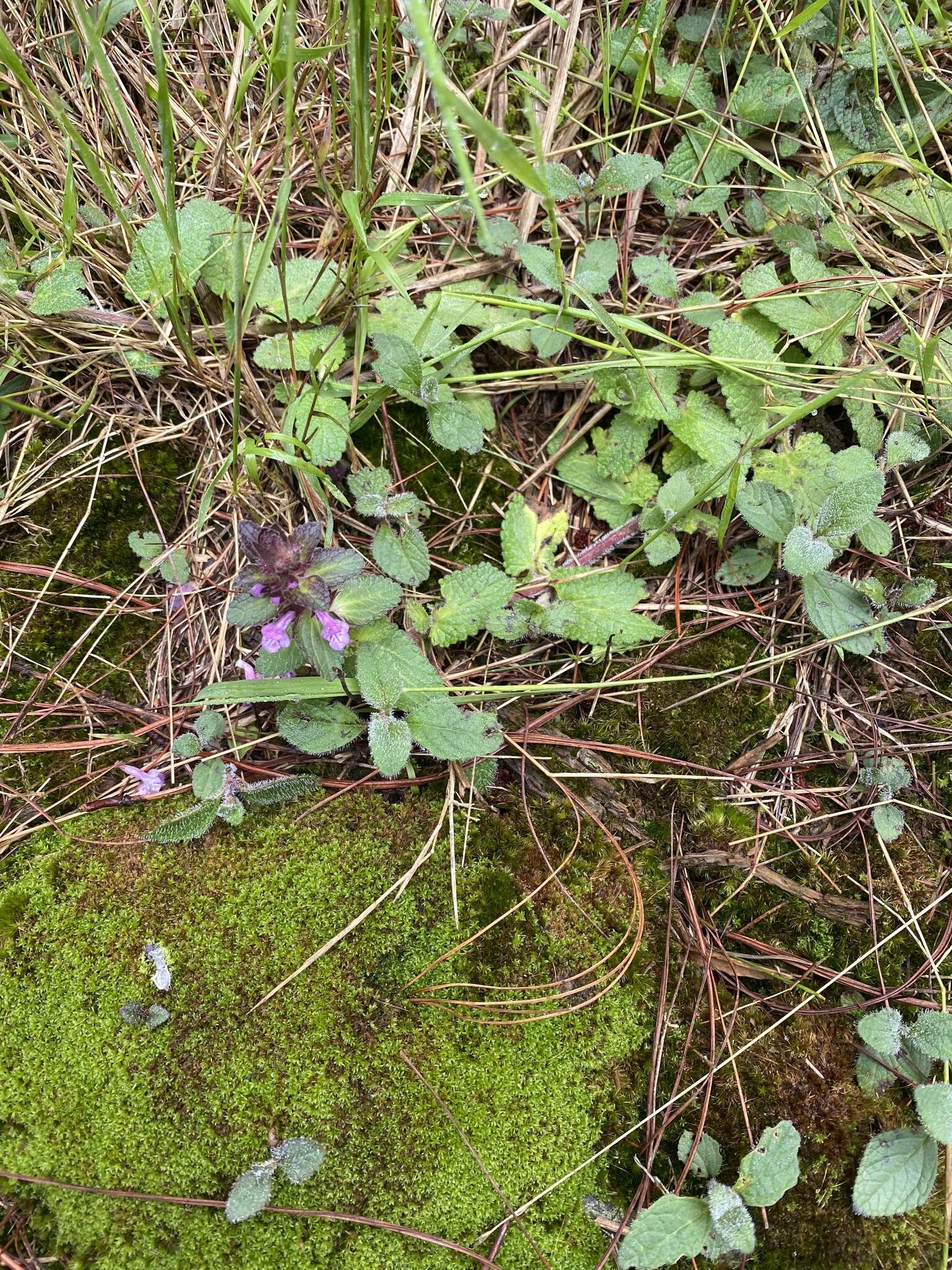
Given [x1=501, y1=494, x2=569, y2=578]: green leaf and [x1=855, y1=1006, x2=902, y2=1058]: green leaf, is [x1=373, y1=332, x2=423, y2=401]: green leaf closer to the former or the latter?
[x1=501, y1=494, x2=569, y2=578]: green leaf

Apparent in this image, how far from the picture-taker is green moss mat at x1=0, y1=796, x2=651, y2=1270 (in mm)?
1970

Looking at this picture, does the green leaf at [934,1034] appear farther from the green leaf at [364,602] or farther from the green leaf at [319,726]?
the green leaf at [364,602]

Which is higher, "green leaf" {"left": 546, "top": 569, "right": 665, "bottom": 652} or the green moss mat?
"green leaf" {"left": 546, "top": 569, "right": 665, "bottom": 652}

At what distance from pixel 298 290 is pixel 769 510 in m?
1.59

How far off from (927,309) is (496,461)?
59.5 inches

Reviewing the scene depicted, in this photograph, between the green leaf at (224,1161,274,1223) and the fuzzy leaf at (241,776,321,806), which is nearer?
the green leaf at (224,1161,274,1223)

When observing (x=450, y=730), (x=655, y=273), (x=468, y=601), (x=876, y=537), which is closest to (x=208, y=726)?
(x=450, y=730)

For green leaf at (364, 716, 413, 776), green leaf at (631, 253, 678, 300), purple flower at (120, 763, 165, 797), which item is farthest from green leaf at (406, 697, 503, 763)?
green leaf at (631, 253, 678, 300)

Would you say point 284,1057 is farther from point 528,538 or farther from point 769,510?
point 769,510

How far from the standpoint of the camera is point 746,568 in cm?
252

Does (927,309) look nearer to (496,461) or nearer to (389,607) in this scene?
(496,461)

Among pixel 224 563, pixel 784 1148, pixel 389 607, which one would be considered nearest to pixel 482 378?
pixel 389 607

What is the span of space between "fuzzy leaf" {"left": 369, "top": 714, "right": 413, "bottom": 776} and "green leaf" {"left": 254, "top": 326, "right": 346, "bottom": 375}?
3.50ft

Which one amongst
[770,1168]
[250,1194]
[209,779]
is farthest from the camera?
[209,779]
